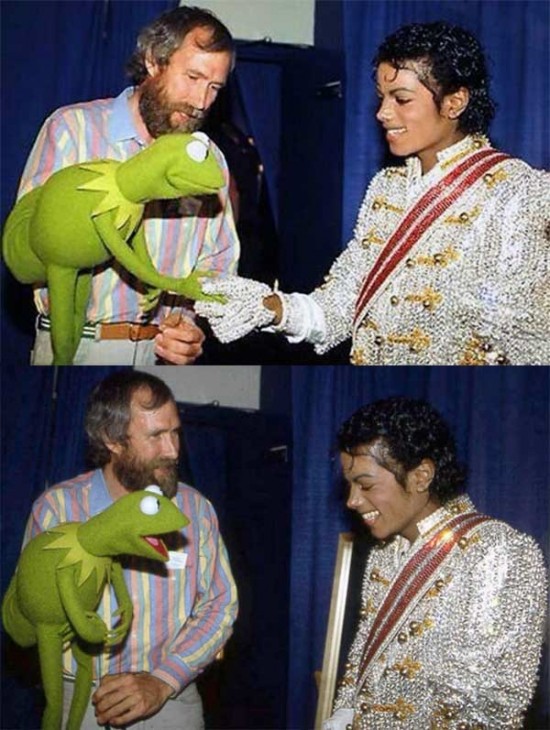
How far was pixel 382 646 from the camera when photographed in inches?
52.2

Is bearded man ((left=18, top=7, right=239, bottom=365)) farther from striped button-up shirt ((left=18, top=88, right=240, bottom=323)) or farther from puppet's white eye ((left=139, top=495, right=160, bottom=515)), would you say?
puppet's white eye ((left=139, top=495, right=160, bottom=515))

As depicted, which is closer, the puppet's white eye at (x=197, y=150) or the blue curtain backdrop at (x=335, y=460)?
the puppet's white eye at (x=197, y=150)

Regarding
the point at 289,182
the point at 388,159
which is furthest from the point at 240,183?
the point at 388,159

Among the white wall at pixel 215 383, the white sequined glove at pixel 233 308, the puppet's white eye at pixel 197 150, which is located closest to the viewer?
the puppet's white eye at pixel 197 150

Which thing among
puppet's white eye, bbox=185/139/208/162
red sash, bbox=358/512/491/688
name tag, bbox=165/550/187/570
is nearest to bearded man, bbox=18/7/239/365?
puppet's white eye, bbox=185/139/208/162

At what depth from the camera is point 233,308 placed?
1225mm

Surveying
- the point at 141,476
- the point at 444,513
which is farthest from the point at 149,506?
the point at 444,513

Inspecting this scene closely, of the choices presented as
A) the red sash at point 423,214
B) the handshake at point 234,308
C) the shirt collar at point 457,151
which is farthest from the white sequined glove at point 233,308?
the shirt collar at point 457,151

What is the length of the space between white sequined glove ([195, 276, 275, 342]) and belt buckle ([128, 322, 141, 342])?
8cm

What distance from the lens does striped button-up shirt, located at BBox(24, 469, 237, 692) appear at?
1.36 metres

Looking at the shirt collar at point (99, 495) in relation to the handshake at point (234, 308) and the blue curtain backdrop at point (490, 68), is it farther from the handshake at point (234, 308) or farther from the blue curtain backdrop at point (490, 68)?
the blue curtain backdrop at point (490, 68)

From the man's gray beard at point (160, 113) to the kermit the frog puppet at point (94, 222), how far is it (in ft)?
0.13

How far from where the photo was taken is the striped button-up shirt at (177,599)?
Answer: 1.36 metres

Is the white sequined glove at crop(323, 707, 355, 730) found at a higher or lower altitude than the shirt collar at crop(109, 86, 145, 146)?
lower
